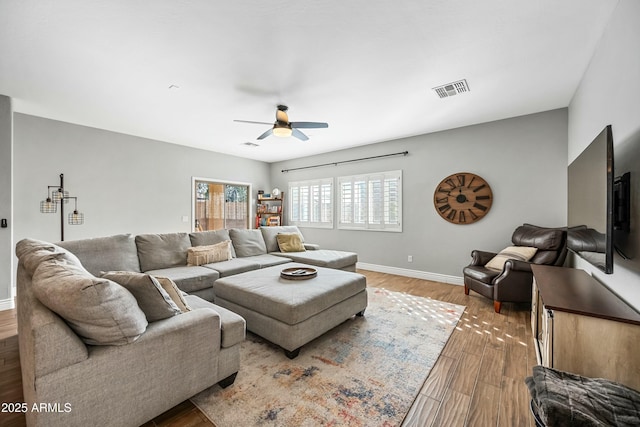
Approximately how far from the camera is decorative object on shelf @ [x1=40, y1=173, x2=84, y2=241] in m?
3.94

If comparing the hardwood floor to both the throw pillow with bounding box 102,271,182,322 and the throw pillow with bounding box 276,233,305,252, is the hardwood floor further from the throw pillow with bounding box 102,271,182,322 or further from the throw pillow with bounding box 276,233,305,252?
the throw pillow with bounding box 276,233,305,252

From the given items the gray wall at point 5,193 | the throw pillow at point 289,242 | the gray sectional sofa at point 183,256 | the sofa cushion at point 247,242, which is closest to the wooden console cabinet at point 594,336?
the gray sectional sofa at point 183,256

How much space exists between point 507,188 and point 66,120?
6.88m

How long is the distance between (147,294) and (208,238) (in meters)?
2.50

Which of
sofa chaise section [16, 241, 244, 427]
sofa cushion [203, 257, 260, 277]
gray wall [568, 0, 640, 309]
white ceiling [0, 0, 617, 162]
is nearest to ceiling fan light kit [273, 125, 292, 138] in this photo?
white ceiling [0, 0, 617, 162]

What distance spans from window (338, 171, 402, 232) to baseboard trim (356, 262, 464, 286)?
773mm

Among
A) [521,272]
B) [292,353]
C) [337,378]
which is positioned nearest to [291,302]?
[292,353]

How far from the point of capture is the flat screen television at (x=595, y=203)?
5.01 feet

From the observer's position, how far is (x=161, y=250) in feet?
11.2

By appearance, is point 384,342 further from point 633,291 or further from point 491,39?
point 491,39

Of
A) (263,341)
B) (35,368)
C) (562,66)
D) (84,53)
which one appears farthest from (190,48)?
(562,66)

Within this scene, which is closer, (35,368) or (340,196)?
(35,368)

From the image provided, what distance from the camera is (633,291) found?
60.9 inches

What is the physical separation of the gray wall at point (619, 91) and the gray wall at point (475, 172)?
1.33 metres
